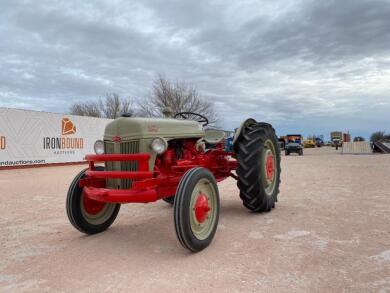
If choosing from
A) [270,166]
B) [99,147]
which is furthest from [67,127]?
[99,147]

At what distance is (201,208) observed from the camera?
14.1ft

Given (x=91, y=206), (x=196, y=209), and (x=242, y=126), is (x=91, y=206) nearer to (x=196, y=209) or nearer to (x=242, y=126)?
(x=196, y=209)

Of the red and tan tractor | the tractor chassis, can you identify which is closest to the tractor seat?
the red and tan tractor

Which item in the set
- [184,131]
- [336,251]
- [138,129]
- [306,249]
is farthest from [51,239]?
[336,251]

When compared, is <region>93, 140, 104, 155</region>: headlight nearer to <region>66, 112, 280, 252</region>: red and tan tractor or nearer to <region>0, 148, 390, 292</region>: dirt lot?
<region>66, 112, 280, 252</region>: red and tan tractor

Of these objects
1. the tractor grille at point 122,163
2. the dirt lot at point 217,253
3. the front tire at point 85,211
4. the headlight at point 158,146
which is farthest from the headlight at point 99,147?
the dirt lot at point 217,253

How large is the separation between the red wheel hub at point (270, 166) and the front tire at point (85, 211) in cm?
250

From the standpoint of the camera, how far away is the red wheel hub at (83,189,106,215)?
505 cm

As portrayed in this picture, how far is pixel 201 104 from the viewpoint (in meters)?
37.3

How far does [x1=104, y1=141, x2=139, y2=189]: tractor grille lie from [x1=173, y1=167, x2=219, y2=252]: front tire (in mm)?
736

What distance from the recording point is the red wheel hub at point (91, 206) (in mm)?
5051

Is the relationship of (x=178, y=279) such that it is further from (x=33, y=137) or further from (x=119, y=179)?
(x=33, y=137)

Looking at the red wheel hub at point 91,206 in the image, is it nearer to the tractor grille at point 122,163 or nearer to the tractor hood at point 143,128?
the tractor grille at point 122,163

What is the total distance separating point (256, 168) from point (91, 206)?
7.96 feet
